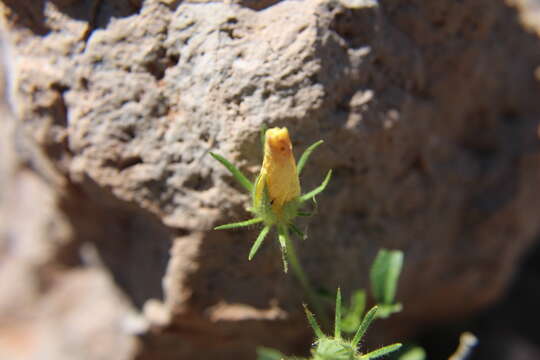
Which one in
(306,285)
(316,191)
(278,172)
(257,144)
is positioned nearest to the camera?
(278,172)

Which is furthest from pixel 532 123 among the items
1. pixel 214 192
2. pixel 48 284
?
pixel 48 284

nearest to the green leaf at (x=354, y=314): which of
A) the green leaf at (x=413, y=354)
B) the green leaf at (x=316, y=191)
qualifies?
the green leaf at (x=413, y=354)

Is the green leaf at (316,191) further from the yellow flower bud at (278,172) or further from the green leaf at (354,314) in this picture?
the green leaf at (354,314)

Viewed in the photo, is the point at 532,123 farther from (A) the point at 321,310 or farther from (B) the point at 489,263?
(A) the point at 321,310

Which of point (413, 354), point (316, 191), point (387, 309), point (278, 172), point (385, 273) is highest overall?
point (278, 172)

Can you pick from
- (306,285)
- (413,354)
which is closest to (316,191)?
(306,285)

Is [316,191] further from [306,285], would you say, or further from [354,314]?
[354,314]
